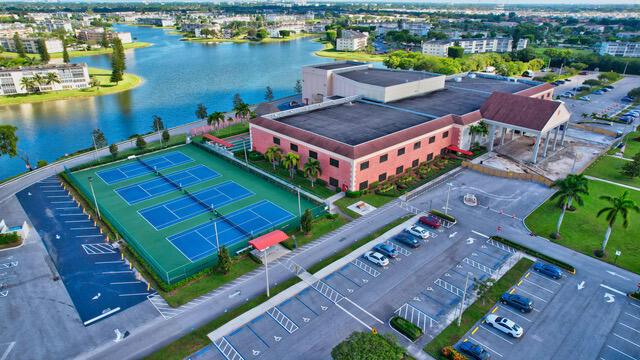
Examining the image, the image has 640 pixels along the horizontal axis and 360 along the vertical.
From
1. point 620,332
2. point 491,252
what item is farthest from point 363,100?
point 620,332

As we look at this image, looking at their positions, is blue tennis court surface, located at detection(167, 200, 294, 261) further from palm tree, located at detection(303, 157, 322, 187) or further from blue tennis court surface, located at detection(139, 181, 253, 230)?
palm tree, located at detection(303, 157, 322, 187)

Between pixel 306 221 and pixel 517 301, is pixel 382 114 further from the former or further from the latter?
pixel 517 301

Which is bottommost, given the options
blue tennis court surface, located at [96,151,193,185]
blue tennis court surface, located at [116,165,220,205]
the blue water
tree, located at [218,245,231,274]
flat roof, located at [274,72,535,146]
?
the blue water

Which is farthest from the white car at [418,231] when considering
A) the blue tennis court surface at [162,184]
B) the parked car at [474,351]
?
the blue tennis court surface at [162,184]

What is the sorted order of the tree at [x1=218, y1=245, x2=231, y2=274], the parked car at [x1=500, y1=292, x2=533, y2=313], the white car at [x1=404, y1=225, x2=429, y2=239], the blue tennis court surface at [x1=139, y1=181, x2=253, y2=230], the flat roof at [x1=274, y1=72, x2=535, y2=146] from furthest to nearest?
the flat roof at [x1=274, y1=72, x2=535, y2=146]
the blue tennis court surface at [x1=139, y1=181, x2=253, y2=230]
the white car at [x1=404, y1=225, x2=429, y2=239]
the tree at [x1=218, y1=245, x2=231, y2=274]
the parked car at [x1=500, y1=292, x2=533, y2=313]

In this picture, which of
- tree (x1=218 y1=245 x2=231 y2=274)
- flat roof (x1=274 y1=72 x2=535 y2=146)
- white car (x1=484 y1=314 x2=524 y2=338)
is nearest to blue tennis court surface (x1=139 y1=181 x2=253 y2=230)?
Answer: tree (x1=218 y1=245 x2=231 y2=274)

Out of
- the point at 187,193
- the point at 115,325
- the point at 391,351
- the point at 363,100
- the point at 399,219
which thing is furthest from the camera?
the point at 363,100

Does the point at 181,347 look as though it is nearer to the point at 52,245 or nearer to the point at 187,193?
the point at 52,245
